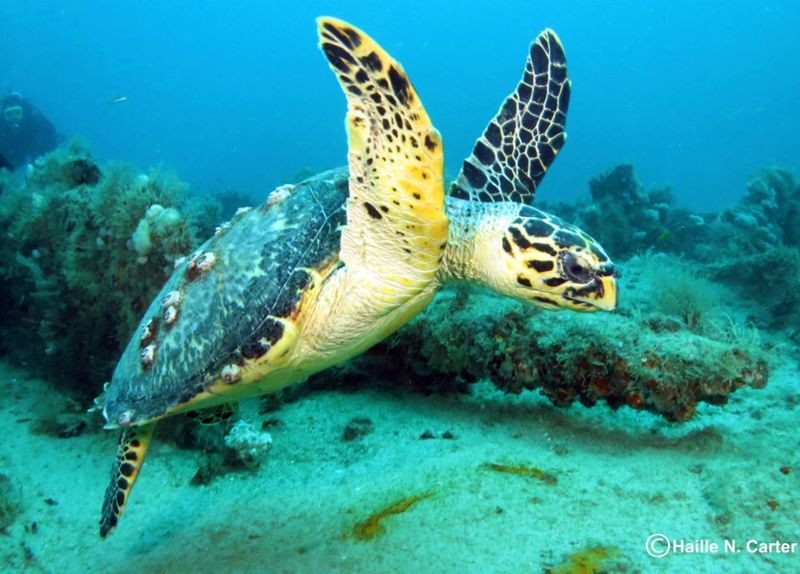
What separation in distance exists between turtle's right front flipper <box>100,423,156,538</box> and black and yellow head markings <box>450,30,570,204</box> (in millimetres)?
2874

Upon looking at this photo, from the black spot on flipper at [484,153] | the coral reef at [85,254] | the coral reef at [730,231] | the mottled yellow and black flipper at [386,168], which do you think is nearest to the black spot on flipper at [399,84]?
the mottled yellow and black flipper at [386,168]

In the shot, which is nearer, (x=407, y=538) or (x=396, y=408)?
(x=407, y=538)

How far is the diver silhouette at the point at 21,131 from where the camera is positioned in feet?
53.3

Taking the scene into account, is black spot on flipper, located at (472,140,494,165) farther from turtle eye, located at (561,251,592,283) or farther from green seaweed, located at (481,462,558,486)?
green seaweed, located at (481,462,558,486)

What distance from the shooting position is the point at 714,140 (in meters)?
88.9

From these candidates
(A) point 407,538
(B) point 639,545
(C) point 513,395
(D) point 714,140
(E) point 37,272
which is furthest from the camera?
(D) point 714,140

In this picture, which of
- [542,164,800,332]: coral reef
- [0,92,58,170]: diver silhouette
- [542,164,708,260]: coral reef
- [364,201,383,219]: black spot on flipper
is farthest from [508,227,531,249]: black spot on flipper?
[0,92,58,170]: diver silhouette

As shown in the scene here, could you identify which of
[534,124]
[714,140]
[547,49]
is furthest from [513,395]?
[714,140]

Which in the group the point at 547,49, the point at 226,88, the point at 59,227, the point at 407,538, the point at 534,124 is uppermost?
the point at 226,88

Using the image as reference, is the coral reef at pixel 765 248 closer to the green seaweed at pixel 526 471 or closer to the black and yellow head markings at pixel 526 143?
the black and yellow head markings at pixel 526 143

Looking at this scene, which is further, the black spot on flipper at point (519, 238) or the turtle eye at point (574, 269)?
the black spot on flipper at point (519, 238)

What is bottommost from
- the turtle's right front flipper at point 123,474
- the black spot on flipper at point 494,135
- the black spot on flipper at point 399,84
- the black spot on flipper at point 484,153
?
the turtle's right front flipper at point 123,474

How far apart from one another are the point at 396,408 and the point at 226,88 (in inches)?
5318

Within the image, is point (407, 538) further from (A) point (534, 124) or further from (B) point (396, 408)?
(A) point (534, 124)
